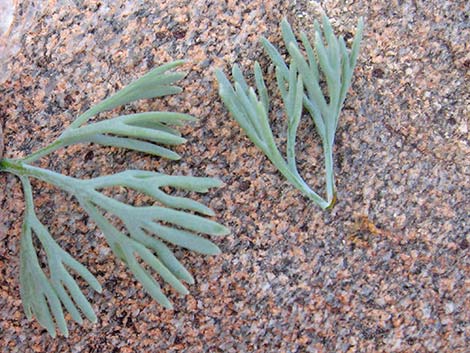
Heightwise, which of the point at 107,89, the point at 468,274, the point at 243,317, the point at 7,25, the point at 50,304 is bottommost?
the point at 468,274

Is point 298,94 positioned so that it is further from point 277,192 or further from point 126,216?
point 126,216

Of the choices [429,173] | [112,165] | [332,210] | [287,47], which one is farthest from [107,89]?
[429,173]

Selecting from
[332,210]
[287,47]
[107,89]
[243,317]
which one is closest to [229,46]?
[287,47]

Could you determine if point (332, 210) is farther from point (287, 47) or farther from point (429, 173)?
point (287, 47)

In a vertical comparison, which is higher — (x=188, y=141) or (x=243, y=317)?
(x=188, y=141)

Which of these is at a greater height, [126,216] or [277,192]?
[126,216]

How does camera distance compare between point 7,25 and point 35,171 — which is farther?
point 7,25

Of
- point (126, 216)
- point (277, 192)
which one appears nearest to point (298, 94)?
point (277, 192)
